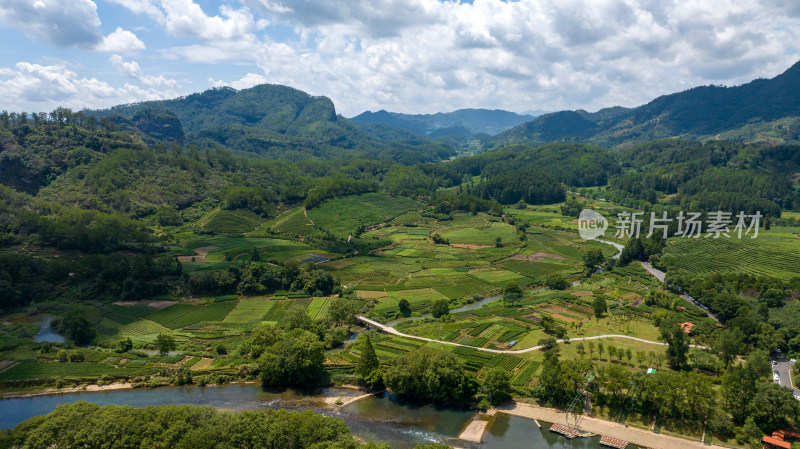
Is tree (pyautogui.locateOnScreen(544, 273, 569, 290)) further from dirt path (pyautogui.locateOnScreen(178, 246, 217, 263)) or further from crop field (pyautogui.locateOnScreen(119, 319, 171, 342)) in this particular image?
dirt path (pyautogui.locateOnScreen(178, 246, 217, 263))

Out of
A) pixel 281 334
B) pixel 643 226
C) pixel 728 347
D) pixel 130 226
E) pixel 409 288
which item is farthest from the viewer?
pixel 643 226

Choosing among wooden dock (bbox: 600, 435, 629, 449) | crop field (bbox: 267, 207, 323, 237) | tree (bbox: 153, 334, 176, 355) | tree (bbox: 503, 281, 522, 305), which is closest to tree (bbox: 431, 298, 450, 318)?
tree (bbox: 503, 281, 522, 305)

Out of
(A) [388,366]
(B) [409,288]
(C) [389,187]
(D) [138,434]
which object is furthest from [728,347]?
(C) [389,187]

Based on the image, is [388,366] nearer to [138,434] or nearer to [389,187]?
[138,434]

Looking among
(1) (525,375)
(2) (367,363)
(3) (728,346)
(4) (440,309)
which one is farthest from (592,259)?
(2) (367,363)

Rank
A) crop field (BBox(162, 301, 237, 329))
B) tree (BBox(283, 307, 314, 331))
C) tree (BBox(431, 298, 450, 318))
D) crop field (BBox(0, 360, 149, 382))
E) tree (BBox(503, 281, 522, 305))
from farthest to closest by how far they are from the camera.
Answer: tree (BBox(503, 281, 522, 305))
tree (BBox(431, 298, 450, 318))
crop field (BBox(162, 301, 237, 329))
tree (BBox(283, 307, 314, 331))
crop field (BBox(0, 360, 149, 382))

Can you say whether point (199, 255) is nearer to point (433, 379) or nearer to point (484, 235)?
point (433, 379)

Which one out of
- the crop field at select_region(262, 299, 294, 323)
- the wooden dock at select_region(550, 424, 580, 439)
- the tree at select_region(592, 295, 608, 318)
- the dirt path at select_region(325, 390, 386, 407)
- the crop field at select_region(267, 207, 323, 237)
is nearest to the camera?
the wooden dock at select_region(550, 424, 580, 439)

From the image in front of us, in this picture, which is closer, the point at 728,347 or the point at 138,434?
the point at 138,434
